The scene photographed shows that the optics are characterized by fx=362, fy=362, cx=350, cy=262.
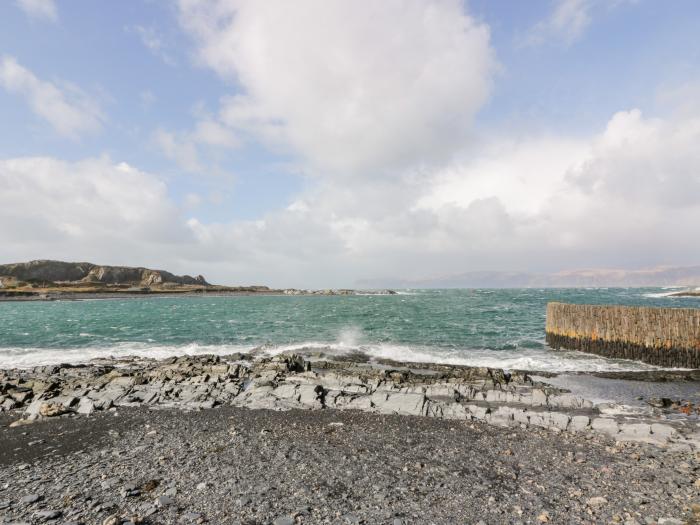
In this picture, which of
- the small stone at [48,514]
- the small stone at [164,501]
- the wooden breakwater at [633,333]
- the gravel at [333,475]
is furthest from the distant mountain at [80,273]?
the small stone at [164,501]

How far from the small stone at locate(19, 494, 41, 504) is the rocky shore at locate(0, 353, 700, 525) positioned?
2 cm

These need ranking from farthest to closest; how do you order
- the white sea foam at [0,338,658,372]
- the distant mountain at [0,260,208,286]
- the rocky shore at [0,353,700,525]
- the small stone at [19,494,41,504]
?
the distant mountain at [0,260,208,286]
the white sea foam at [0,338,658,372]
the small stone at [19,494,41,504]
the rocky shore at [0,353,700,525]

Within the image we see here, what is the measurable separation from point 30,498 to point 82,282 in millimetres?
193564

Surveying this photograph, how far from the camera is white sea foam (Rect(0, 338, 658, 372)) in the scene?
72.7 ft

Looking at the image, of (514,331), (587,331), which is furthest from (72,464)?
(514,331)

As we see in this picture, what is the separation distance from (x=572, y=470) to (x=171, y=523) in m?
8.46

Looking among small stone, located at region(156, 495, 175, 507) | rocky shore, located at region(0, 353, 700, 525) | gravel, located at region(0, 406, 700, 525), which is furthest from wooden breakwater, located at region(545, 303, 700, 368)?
small stone, located at region(156, 495, 175, 507)

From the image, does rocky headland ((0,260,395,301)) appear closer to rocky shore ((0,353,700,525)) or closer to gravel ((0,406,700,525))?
rocky shore ((0,353,700,525))

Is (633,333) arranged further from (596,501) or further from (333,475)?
(333,475)

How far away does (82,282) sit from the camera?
163m

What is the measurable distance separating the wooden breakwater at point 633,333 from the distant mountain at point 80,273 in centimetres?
18929

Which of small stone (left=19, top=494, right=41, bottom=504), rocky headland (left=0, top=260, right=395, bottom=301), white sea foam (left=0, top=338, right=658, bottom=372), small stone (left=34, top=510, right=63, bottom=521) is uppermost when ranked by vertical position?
rocky headland (left=0, top=260, right=395, bottom=301)

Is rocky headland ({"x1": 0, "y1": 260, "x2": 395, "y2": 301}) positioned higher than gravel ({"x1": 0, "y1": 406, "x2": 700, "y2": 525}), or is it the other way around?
rocky headland ({"x1": 0, "y1": 260, "x2": 395, "y2": 301})

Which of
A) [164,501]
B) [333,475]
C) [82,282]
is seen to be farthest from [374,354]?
[82,282]
